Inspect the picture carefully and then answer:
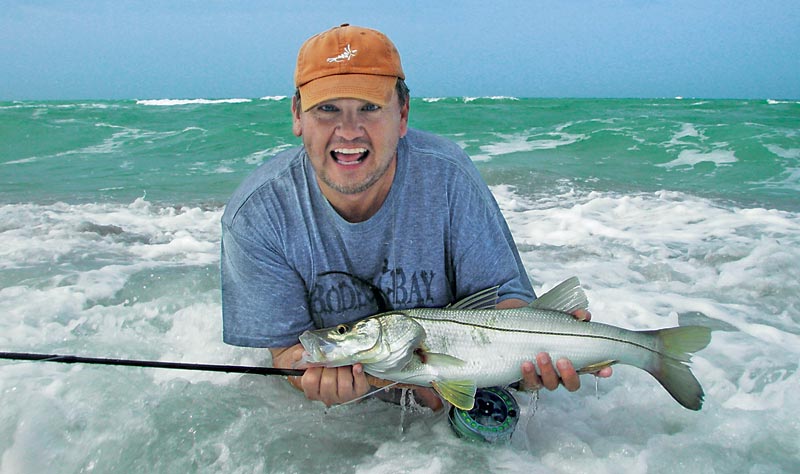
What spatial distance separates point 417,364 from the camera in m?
2.41

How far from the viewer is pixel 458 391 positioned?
241 centimetres

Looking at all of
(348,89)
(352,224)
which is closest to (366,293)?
(352,224)

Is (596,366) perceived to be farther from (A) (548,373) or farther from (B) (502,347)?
(B) (502,347)

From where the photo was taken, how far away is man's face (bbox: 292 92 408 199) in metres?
2.51

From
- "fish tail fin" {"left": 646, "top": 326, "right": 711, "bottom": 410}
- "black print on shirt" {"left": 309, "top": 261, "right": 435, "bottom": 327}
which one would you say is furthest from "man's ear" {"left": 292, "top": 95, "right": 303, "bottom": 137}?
"fish tail fin" {"left": 646, "top": 326, "right": 711, "bottom": 410}

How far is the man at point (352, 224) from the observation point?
2.50m

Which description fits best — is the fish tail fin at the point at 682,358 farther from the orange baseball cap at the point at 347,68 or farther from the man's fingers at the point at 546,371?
the orange baseball cap at the point at 347,68

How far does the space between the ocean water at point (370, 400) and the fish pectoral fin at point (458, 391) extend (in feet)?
1.79

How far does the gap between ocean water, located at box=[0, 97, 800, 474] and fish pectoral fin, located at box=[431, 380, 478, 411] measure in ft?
1.79

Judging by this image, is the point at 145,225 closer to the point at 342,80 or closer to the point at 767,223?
the point at 342,80

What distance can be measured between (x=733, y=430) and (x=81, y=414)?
317cm

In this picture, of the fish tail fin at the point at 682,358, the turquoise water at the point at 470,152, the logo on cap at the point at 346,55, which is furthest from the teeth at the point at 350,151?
the turquoise water at the point at 470,152

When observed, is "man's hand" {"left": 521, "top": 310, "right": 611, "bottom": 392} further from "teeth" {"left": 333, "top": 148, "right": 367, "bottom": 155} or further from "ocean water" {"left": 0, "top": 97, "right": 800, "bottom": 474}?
"teeth" {"left": 333, "top": 148, "right": 367, "bottom": 155}

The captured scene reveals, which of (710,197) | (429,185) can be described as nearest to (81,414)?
(429,185)
